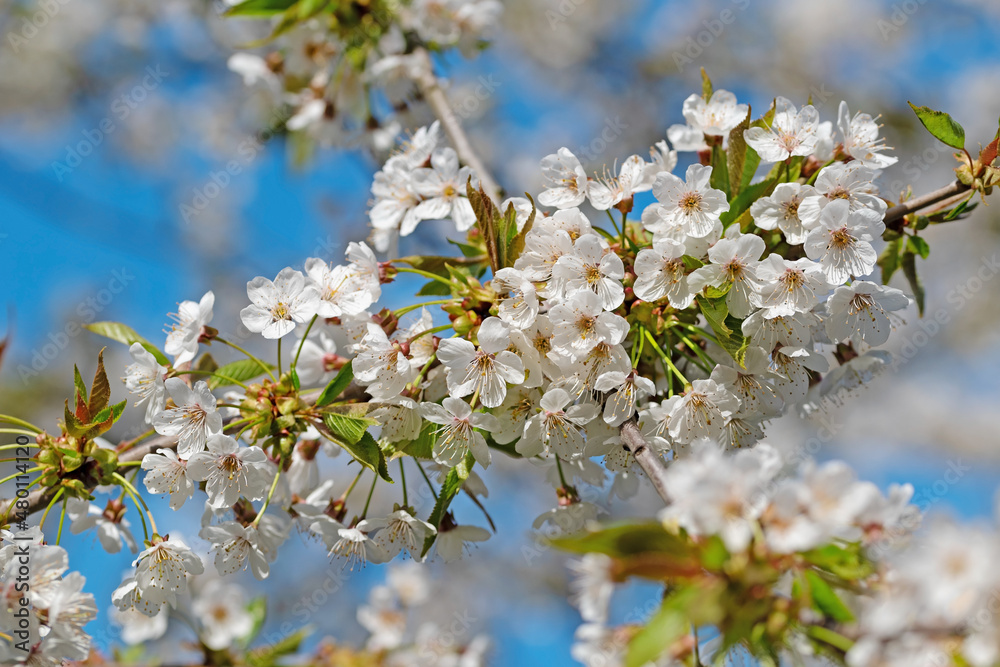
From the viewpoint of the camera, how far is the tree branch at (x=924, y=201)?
5.88 feet

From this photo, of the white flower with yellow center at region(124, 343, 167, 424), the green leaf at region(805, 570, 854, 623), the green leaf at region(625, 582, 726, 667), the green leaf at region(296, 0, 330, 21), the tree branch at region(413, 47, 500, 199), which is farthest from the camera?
the green leaf at region(296, 0, 330, 21)

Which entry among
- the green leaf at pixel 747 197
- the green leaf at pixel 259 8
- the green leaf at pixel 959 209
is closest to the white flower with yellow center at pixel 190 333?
the green leaf at pixel 747 197

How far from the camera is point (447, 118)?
287 centimetres

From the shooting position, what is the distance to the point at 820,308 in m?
1.76

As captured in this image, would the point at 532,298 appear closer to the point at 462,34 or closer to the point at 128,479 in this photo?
the point at 128,479

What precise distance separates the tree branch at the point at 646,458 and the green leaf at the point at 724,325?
29 cm

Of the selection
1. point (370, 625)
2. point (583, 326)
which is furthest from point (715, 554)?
point (370, 625)

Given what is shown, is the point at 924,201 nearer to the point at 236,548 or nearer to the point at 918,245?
the point at 918,245

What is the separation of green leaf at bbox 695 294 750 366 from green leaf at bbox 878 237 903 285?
71 centimetres

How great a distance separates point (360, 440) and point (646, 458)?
2.21ft

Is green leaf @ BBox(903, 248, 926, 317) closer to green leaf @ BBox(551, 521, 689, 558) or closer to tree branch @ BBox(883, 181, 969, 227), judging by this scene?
tree branch @ BBox(883, 181, 969, 227)

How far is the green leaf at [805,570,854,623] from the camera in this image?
1.15 m

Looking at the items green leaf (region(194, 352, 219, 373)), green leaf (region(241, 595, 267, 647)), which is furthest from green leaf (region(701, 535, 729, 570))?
green leaf (region(241, 595, 267, 647))

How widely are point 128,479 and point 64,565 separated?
0.87ft
